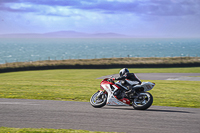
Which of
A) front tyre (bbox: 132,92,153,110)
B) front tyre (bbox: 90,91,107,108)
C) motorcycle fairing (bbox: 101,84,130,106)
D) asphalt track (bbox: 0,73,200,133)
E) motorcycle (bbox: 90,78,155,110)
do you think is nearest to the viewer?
asphalt track (bbox: 0,73,200,133)

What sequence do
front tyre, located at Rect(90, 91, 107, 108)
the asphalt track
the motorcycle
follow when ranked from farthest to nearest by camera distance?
front tyre, located at Rect(90, 91, 107, 108)
the motorcycle
the asphalt track

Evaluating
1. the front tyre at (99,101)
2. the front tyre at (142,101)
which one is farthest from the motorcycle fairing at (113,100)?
the front tyre at (142,101)

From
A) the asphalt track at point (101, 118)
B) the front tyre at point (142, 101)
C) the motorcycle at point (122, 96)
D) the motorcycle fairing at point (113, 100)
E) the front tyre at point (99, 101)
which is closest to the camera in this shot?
the asphalt track at point (101, 118)

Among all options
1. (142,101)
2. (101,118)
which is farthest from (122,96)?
(101,118)

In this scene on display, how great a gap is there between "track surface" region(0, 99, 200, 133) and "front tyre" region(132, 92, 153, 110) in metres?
0.22

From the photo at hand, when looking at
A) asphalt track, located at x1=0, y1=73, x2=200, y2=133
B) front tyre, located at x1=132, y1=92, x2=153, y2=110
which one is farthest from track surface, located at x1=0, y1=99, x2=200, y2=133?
front tyre, located at x1=132, y1=92, x2=153, y2=110

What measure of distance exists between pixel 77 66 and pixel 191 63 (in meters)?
23.0

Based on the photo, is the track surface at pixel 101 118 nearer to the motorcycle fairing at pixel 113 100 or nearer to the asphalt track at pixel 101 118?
the asphalt track at pixel 101 118

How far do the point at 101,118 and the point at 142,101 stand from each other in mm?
2128

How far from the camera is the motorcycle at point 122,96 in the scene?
10.3 m

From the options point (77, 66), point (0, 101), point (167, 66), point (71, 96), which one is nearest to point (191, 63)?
point (167, 66)

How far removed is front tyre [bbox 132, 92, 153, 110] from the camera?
33.4ft

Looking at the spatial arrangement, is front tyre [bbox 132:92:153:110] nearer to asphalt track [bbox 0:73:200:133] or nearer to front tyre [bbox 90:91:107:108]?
asphalt track [bbox 0:73:200:133]

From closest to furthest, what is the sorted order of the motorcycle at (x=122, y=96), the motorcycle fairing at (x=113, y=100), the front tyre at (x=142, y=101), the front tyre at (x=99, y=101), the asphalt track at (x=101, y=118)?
the asphalt track at (x=101, y=118)
the front tyre at (x=142, y=101)
the motorcycle at (x=122, y=96)
the motorcycle fairing at (x=113, y=100)
the front tyre at (x=99, y=101)
